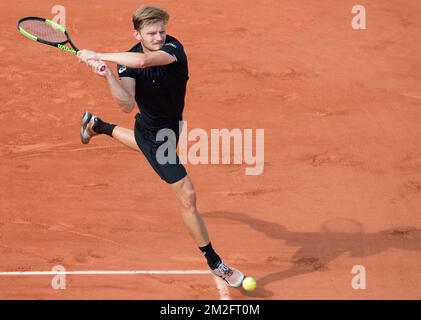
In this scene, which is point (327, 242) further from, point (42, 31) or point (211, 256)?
point (42, 31)

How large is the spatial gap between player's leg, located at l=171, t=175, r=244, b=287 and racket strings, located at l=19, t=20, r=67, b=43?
188 centimetres

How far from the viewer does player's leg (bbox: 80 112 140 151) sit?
9.02 metres

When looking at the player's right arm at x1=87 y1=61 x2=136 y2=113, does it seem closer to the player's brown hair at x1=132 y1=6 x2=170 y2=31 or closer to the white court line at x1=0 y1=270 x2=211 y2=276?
the player's brown hair at x1=132 y1=6 x2=170 y2=31

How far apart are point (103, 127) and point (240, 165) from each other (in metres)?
1.83

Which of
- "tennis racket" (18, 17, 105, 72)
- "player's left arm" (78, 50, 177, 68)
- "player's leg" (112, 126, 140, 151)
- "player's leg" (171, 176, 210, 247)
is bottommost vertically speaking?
"player's leg" (171, 176, 210, 247)

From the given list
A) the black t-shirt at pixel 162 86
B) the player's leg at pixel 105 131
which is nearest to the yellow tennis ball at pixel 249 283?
the black t-shirt at pixel 162 86

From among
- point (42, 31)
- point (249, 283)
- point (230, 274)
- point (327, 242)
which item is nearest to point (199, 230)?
point (230, 274)

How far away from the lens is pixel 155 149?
26.8 ft

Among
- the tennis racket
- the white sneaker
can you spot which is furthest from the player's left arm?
the white sneaker

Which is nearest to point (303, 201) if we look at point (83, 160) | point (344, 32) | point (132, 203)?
point (132, 203)

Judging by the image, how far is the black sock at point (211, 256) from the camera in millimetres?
8086
